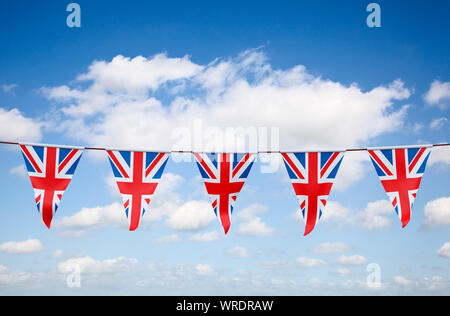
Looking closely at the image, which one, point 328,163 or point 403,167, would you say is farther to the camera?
point 328,163

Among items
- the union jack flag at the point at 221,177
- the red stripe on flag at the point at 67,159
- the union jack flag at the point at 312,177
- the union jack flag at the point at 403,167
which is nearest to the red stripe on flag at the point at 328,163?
the union jack flag at the point at 312,177

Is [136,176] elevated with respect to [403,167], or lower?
lower

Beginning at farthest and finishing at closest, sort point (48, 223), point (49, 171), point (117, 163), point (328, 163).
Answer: point (328, 163) → point (117, 163) → point (49, 171) → point (48, 223)

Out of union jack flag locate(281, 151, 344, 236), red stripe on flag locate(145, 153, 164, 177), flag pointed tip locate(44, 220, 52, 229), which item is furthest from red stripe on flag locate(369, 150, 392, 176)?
flag pointed tip locate(44, 220, 52, 229)

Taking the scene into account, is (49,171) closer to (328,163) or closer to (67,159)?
(67,159)

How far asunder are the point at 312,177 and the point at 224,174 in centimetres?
214

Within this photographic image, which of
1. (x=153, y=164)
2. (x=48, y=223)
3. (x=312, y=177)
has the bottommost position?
(x=48, y=223)

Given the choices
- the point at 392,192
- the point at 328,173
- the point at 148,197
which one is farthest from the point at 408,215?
the point at 148,197

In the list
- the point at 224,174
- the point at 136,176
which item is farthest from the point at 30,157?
the point at 224,174

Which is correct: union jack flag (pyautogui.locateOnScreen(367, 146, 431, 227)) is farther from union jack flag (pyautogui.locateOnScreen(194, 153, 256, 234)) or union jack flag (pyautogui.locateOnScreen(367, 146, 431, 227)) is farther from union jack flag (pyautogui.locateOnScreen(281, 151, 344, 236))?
union jack flag (pyautogui.locateOnScreen(194, 153, 256, 234))

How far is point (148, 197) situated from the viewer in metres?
10.2

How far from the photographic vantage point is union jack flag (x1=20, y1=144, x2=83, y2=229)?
32.1 ft

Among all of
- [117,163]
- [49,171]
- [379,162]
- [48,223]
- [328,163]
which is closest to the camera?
[48,223]

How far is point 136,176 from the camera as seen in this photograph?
1012cm
